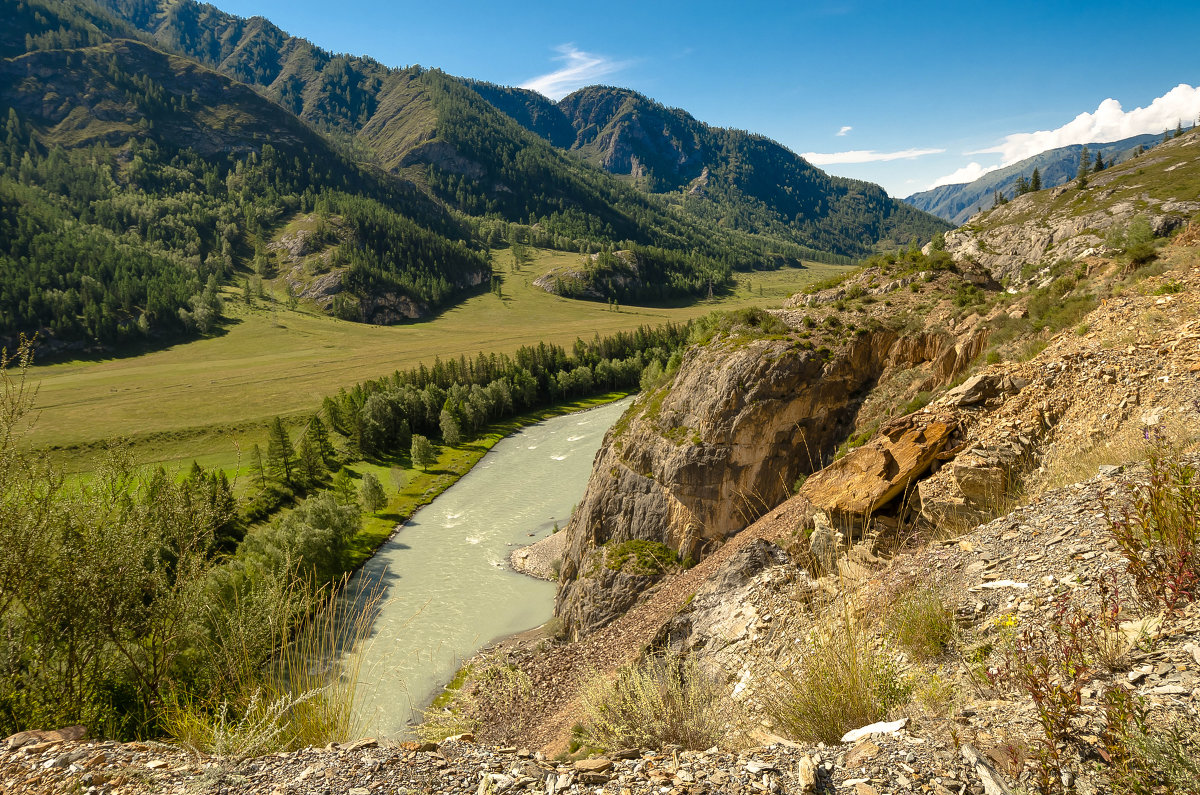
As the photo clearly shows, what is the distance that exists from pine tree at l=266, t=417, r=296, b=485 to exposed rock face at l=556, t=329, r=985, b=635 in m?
48.5

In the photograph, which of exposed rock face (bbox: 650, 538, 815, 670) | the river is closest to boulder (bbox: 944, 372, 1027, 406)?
exposed rock face (bbox: 650, 538, 815, 670)

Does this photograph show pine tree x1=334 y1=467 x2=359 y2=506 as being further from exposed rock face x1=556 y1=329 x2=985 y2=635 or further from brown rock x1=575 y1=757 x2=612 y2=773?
brown rock x1=575 y1=757 x2=612 y2=773

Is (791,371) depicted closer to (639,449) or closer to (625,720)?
(639,449)

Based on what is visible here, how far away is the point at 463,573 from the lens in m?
45.9

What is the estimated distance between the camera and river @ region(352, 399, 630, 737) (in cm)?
3247

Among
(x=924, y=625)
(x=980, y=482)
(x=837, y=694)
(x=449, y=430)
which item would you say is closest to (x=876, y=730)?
(x=837, y=694)

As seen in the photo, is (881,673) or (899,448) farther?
(899,448)

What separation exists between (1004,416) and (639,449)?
18505 mm

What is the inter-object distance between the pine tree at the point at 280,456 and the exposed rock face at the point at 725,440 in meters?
48.5

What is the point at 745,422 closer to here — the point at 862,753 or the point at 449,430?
the point at 862,753

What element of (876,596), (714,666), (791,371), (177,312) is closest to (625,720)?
(876,596)

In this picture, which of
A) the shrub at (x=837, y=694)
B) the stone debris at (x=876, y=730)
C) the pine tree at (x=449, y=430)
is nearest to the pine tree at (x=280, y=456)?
the pine tree at (x=449, y=430)

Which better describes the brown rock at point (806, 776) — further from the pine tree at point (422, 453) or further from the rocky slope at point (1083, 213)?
the pine tree at point (422, 453)

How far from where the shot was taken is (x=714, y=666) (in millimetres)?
11008
